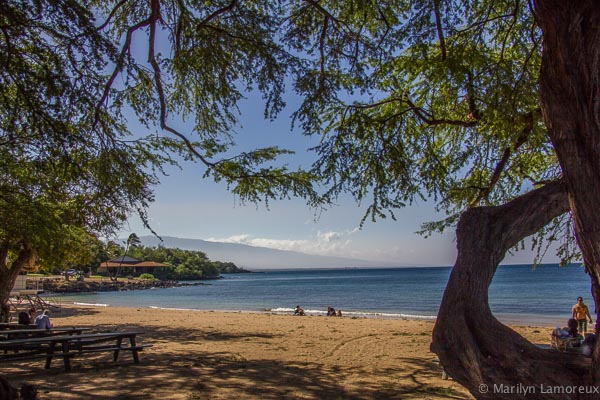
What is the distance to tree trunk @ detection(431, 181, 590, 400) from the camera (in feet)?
9.04

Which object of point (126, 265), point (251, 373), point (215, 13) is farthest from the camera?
point (126, 265)

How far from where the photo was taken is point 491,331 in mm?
2877

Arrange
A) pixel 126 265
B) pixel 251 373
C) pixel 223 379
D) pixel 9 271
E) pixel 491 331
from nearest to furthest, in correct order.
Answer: pixel 491 331
pixel 223 379
pixel 251 373
pixel 9 271
pixel 126 265

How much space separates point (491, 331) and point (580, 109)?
5.17 feet

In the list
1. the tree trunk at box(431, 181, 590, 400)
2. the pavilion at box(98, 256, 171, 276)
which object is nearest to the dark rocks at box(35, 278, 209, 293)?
the pavilion at box(98, 256, 171, 276)

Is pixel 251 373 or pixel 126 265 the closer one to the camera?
pixel 251 373

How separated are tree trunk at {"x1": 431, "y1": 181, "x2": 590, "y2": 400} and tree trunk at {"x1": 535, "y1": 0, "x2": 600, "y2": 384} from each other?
0.78 ft

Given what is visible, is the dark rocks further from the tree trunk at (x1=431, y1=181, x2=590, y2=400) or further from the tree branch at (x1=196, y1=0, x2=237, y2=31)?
the tree trunk at (x1=431, y1=181, x2=590, y2=400)

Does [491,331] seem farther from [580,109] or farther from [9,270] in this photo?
[9,270]

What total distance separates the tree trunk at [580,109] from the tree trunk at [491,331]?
0.24m

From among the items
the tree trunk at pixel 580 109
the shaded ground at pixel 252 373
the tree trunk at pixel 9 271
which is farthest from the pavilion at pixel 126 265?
the tree trunk at pixel 580 109

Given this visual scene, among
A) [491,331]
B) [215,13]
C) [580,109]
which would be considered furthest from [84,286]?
[580,109]

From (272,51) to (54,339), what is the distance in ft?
18.0

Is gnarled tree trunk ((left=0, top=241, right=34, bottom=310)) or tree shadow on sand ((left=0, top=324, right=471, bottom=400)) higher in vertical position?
gnarled tree trunk ((left=0, top=241, right=34, bottom=310))
